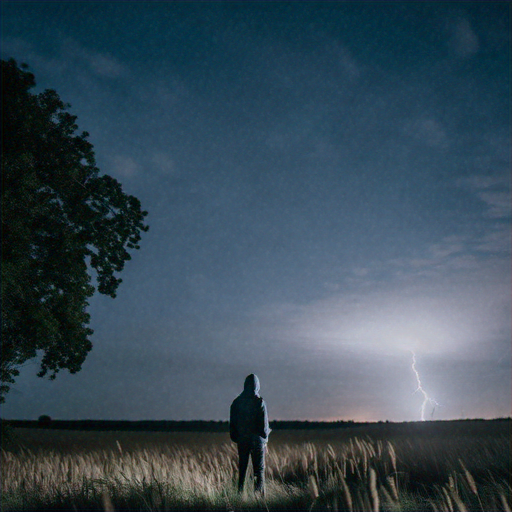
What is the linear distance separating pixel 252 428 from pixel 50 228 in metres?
8.91

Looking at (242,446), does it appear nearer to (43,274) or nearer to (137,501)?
(137,501)

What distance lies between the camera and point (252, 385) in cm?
997

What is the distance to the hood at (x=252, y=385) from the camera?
992cm

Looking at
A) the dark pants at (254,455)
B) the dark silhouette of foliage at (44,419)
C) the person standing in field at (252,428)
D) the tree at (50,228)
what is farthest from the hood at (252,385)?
the dark silhouette of foliage at (44,419)

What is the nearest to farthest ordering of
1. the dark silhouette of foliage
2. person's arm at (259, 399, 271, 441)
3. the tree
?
person's arm at (259, 399, 271, 441) < the tree < the dark silhouette of foliage

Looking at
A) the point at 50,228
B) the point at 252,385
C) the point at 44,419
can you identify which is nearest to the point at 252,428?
the point at 252,385

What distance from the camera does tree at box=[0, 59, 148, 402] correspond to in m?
14.2

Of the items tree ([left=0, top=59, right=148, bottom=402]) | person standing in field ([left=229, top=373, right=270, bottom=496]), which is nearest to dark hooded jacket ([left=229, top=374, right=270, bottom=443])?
person standing in field ([left=229, top=373, right=270, bottom=496])

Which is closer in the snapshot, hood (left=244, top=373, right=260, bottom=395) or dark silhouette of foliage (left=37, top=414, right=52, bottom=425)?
hood (left=244, top=373, right=260, bottom=395)

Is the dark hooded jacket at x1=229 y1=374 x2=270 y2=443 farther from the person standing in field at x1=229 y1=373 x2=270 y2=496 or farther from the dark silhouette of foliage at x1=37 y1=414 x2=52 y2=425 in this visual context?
the dark silhouette of foliage at x1=37 y1=414 x2=52 y2=425

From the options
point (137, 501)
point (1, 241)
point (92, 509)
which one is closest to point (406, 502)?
point (137, 501)

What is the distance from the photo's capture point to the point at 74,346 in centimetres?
1642

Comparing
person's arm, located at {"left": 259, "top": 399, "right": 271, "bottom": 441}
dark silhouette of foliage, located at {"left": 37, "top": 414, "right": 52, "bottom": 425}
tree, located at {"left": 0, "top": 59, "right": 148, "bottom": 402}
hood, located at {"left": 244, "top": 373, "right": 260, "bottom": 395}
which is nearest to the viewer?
person's arm, located at {"left": 259, "top": 399, "right": 271, "bottom": 441}

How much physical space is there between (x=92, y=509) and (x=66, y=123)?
12.0 metres
